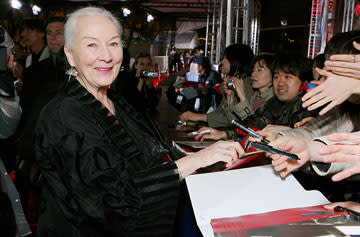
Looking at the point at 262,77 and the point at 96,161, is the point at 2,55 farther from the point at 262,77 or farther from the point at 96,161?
the point at 262,77

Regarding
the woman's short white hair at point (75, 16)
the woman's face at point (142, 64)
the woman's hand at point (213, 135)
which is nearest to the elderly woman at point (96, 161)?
the woman's short white hair at point (75, 16)

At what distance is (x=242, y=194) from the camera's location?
104 cm

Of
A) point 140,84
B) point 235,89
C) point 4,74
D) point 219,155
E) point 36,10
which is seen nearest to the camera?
point 219,155

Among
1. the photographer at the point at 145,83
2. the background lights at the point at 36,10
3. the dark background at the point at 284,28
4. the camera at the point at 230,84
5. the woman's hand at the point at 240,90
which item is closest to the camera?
the woman's hand at the point at 240,90

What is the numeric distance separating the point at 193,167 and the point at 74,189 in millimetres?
455

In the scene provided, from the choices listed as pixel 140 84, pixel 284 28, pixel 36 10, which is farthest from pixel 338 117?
pixel 284 28

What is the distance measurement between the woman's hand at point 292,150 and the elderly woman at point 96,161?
0.16 meters

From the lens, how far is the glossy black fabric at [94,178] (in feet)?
3.55

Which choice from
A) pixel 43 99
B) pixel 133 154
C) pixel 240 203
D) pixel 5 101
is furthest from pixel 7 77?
pixel 240 203

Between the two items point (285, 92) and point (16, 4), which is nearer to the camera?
point (285, 92)

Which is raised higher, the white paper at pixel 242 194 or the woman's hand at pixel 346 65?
the woman's hand at pixel 346 65

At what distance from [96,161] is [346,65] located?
0.97 metres

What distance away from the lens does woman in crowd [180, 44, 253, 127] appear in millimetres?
3080

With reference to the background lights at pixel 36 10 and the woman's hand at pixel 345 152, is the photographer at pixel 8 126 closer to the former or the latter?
the woman's hand at pixel 345 152
